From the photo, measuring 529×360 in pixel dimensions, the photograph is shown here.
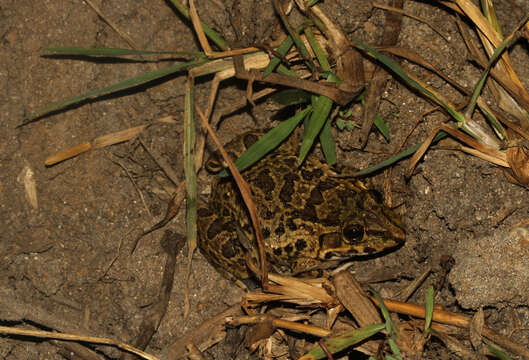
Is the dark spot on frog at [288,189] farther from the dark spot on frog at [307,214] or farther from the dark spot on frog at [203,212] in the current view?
the dark spot on frog at [203,212]

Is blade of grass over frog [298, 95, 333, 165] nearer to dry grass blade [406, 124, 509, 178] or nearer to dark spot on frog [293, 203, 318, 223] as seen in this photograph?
dark spot on frog [293, 203, 318, 223]

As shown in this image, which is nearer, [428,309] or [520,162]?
[520,162]

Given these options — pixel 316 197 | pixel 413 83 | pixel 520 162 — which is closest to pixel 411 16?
pixel 413 83

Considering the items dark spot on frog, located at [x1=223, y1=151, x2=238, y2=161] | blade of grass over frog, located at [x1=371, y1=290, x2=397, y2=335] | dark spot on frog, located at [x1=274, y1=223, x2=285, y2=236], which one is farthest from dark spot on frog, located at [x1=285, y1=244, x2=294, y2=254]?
dark spot on frog, located at [x1=223, y1=151, x2=238, y2=161]

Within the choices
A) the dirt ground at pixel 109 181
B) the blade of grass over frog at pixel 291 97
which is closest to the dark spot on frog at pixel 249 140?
the dirt ground at pixel 109 181

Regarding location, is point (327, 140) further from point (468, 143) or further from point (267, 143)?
point (468, 143)

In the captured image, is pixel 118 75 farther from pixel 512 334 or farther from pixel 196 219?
pixel 512 334
